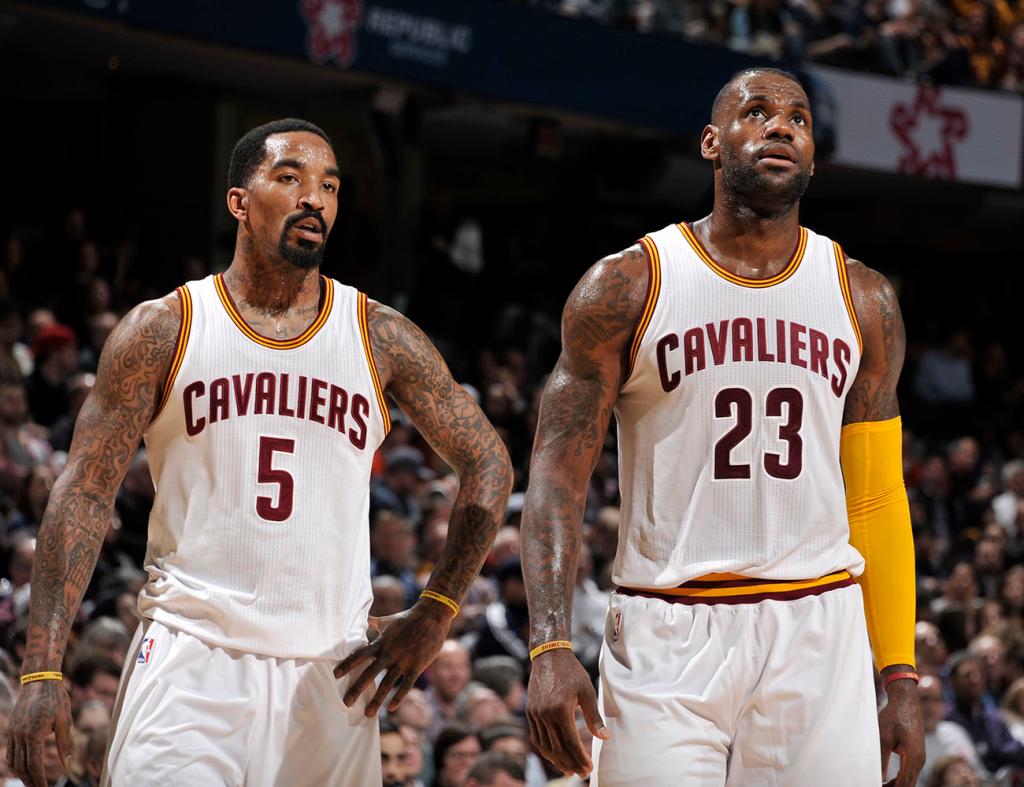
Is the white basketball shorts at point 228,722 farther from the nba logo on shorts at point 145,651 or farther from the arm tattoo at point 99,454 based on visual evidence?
the arm tattoo at point 99,454

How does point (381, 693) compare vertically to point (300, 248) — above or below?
below

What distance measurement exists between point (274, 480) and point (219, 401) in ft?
0.77

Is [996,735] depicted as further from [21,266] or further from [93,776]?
[21,266]

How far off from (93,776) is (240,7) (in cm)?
813

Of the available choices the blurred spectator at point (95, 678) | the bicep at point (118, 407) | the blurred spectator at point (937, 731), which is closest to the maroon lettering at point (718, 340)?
A: the bicep at point (118, 407)

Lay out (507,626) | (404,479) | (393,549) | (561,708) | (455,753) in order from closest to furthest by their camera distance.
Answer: (561,708), (455,753), (393,549), (507,626), (404,479)

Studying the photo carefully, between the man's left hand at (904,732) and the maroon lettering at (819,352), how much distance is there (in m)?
0.76

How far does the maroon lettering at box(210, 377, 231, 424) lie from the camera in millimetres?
4215

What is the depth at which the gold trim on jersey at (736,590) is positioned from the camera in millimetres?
3928

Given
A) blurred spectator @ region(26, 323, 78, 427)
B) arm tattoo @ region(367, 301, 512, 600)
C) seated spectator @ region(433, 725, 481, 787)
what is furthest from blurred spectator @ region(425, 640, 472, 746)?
arm tattoo @ region(367, 301, 512, 600)

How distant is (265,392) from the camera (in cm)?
425

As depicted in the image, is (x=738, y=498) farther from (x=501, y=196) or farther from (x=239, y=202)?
(x=501, y=196)

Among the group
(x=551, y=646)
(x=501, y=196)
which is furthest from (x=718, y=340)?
(x=501, y=196)

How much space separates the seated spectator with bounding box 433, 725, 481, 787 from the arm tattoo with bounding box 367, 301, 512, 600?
255 cm
